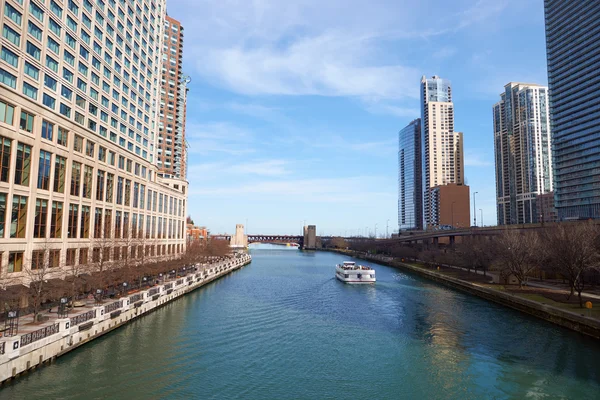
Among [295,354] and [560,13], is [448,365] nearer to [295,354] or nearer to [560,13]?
[295,354]

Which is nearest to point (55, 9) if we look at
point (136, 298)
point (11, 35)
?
point (11, 35)

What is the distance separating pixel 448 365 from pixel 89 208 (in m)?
50.2

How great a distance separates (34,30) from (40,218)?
23.1 metres

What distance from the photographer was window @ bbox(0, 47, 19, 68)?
43938 mm

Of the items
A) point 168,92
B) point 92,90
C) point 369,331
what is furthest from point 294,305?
point 168,92

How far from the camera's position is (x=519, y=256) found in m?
61.8

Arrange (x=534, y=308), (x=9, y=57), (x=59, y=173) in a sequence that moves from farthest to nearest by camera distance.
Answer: (x=59, y=173), (x=534, y=308), (x=9, y=57)

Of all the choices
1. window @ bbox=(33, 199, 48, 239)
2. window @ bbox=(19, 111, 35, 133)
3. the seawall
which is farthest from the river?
window @ bbox=(19, 111, 35, 133)

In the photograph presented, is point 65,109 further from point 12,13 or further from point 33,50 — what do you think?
point 12,13

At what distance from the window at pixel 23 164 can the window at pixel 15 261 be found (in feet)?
23.3

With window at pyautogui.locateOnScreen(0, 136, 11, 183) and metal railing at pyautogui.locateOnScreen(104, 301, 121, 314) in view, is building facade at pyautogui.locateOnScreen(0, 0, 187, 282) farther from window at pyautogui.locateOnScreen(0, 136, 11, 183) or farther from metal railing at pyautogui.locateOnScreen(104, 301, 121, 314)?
metal railing at pyautogui.locateOnScreen(104, 301, 121, 314)

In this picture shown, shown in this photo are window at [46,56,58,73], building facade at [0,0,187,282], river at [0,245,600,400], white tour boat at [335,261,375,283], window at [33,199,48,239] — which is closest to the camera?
river at [0,245,600,400]

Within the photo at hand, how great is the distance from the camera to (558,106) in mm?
191000

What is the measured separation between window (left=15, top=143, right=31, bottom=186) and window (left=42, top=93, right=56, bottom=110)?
461 inches
